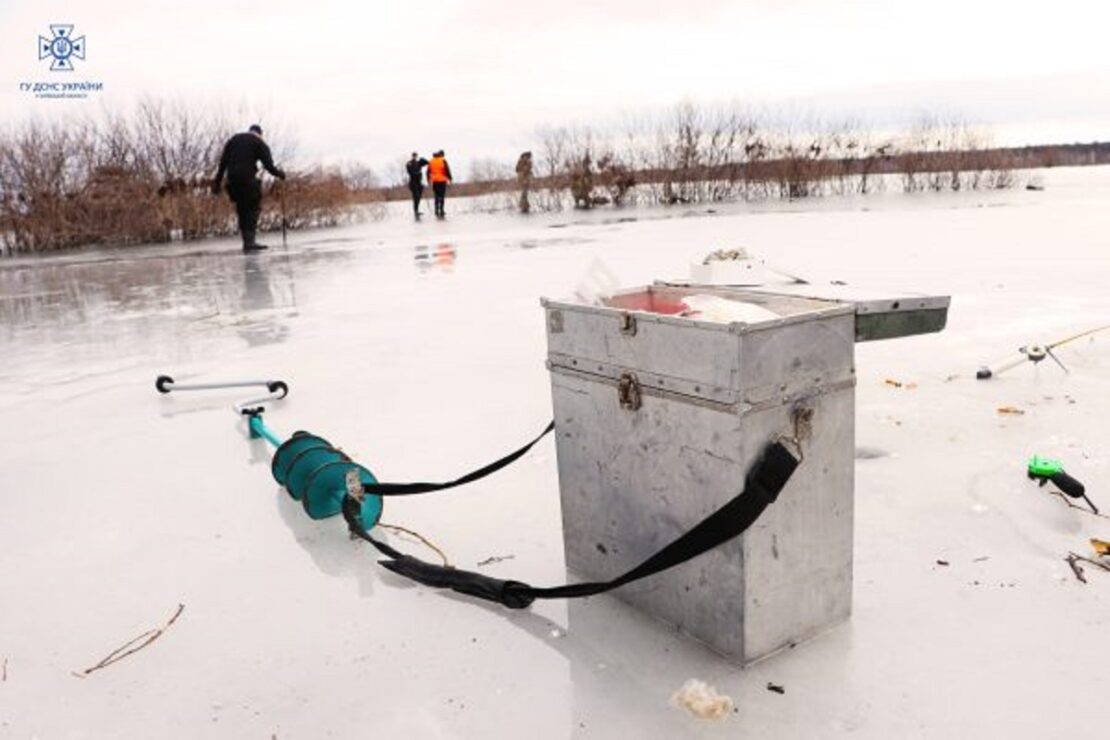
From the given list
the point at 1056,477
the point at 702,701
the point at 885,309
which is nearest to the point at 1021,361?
the point at 1056,477

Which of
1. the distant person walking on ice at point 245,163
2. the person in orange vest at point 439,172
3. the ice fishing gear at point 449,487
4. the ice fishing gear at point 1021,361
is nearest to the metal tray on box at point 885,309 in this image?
the ice fishing gear at point 449,487

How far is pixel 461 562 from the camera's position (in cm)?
250

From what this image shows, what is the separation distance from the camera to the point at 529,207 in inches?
993

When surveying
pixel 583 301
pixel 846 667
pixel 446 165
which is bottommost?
pixel 846 667

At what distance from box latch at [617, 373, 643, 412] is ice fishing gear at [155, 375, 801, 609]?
31 centimetres

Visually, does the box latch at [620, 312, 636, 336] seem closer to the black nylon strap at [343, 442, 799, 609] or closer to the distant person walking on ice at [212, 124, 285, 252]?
the black nylon strap at [343, 442, 799, 609]

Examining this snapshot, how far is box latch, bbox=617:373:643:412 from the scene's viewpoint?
1.92m

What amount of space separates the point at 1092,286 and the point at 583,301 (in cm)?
567

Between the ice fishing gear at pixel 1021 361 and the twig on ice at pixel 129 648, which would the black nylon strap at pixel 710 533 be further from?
the ice fishing gear at pixel 1021 361

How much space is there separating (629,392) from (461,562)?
89cm

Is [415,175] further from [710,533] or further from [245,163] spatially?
[710,533]

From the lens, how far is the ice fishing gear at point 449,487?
1686 mm

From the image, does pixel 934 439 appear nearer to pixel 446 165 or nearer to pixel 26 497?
pixel 26 497

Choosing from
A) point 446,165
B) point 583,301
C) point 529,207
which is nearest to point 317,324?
point 583,301
